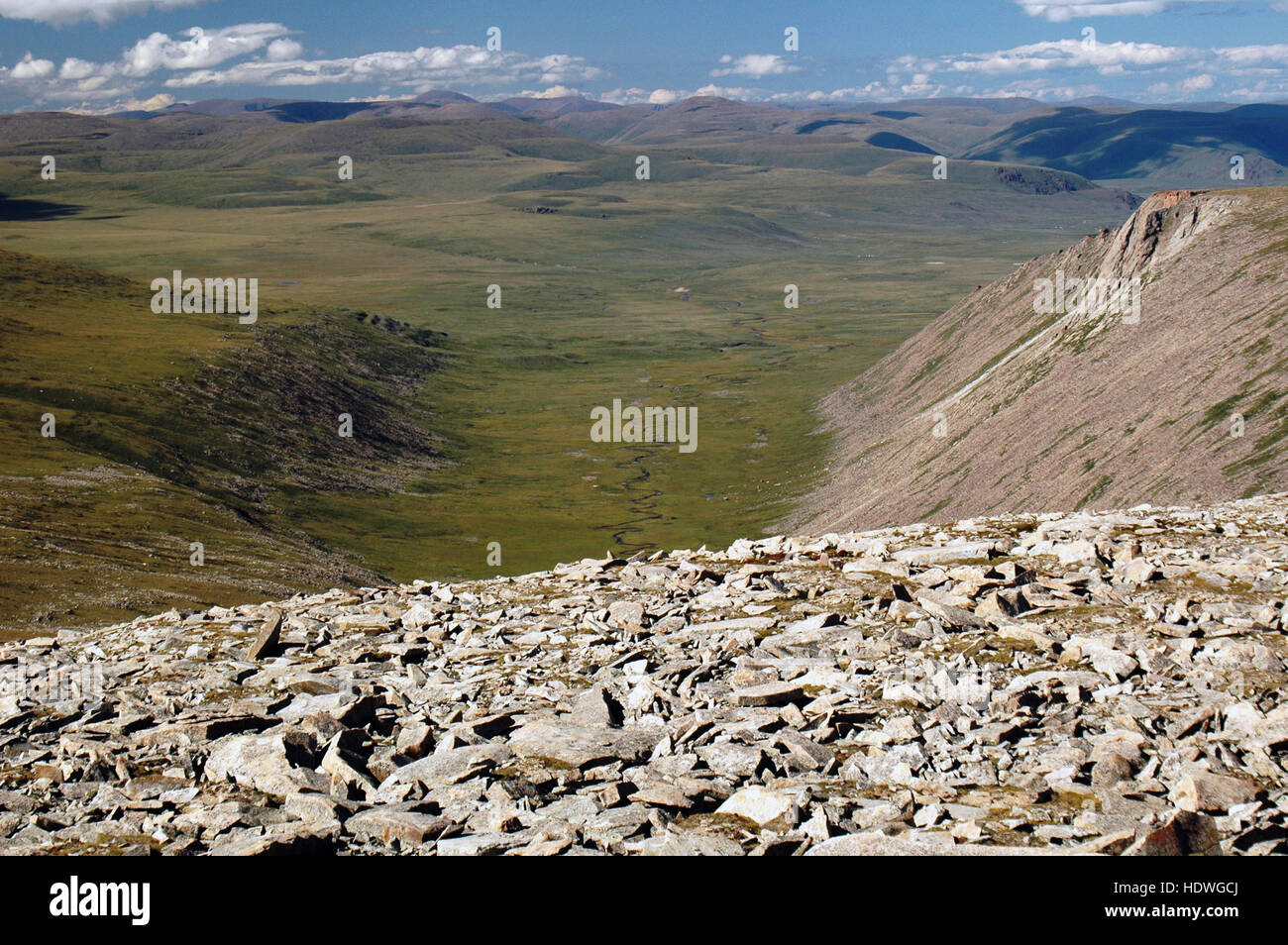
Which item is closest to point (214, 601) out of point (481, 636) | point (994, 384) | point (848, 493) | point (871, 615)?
point (481, 636)

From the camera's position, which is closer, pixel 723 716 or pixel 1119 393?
pixel 723 716

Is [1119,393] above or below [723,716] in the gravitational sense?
above

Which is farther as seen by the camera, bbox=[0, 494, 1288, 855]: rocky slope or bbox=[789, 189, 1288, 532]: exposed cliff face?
bbox=[789, 189, 1288, 532]: exposed cliff face

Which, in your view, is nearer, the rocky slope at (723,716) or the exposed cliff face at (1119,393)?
the rocky slope at (723,716)
